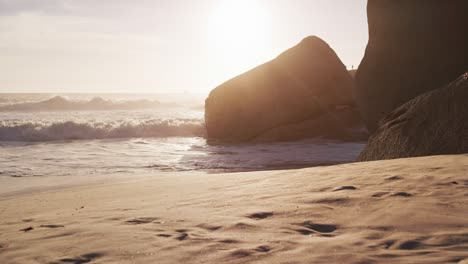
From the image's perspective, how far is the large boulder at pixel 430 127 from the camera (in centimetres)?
458

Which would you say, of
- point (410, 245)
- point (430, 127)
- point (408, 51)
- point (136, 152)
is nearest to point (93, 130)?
point (136, 152)

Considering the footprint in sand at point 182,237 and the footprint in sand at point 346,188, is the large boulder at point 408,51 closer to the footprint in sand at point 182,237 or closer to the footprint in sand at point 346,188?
the footprint in sand at point 346,188

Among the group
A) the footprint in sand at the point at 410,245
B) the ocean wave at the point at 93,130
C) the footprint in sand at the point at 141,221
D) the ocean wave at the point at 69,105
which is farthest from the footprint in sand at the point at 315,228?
the ocean wave at the point at 69,105

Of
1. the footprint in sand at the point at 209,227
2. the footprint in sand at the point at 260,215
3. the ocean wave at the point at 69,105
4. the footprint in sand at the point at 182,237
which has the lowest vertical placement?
the footprint in sand at the point at 182,237

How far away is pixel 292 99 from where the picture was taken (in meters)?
13.3

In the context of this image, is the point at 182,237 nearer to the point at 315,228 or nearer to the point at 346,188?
the point at 315,228

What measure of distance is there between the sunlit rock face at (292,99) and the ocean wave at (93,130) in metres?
2.88

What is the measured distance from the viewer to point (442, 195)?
282 centimetres

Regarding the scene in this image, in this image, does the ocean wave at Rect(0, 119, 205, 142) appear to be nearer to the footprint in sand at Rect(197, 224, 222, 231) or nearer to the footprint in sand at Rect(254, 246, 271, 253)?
the footprint in sand at Rect(197, 224, 222, 231)

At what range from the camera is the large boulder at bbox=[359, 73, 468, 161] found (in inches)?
180

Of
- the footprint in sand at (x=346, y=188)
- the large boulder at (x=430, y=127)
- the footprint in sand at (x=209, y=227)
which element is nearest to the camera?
the footprint in sand at (x=209, y=227)

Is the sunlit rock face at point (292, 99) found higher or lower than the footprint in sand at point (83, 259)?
higher

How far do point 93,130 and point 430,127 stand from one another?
12.8 meters

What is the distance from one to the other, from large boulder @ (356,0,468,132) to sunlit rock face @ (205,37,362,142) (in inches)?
191
